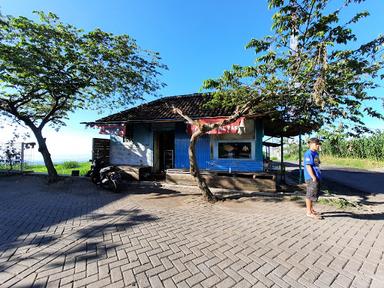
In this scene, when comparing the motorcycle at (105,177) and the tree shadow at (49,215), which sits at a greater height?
the motorcycle at (105,177)

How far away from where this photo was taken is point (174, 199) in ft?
23.5

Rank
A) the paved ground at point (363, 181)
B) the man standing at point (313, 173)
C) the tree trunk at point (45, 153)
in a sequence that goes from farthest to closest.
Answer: the tree trunk at point (45, 153), the paved ground at point (363, 181), the man standing at point (313, 173)

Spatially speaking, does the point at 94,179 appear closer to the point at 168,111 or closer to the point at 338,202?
the point at 168,111

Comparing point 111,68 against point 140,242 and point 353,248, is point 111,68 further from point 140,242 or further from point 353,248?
point 353,248

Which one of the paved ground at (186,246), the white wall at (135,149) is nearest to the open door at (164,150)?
the white wall at (135,149)

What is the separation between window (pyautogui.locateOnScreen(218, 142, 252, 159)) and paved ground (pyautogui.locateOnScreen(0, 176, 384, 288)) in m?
3.47

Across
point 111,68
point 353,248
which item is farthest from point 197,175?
point 111,68

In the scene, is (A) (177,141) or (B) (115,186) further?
(A) (177,141)

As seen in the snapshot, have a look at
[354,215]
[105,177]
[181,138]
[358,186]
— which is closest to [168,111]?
[181,138]

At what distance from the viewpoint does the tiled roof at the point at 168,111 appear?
9766 mm

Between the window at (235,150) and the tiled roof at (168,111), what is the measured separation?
1515 millimetres

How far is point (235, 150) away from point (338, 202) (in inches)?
172

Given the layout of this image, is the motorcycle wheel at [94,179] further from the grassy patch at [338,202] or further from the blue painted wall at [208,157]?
the grassy patch at [338,202]

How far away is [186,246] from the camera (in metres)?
3.63
